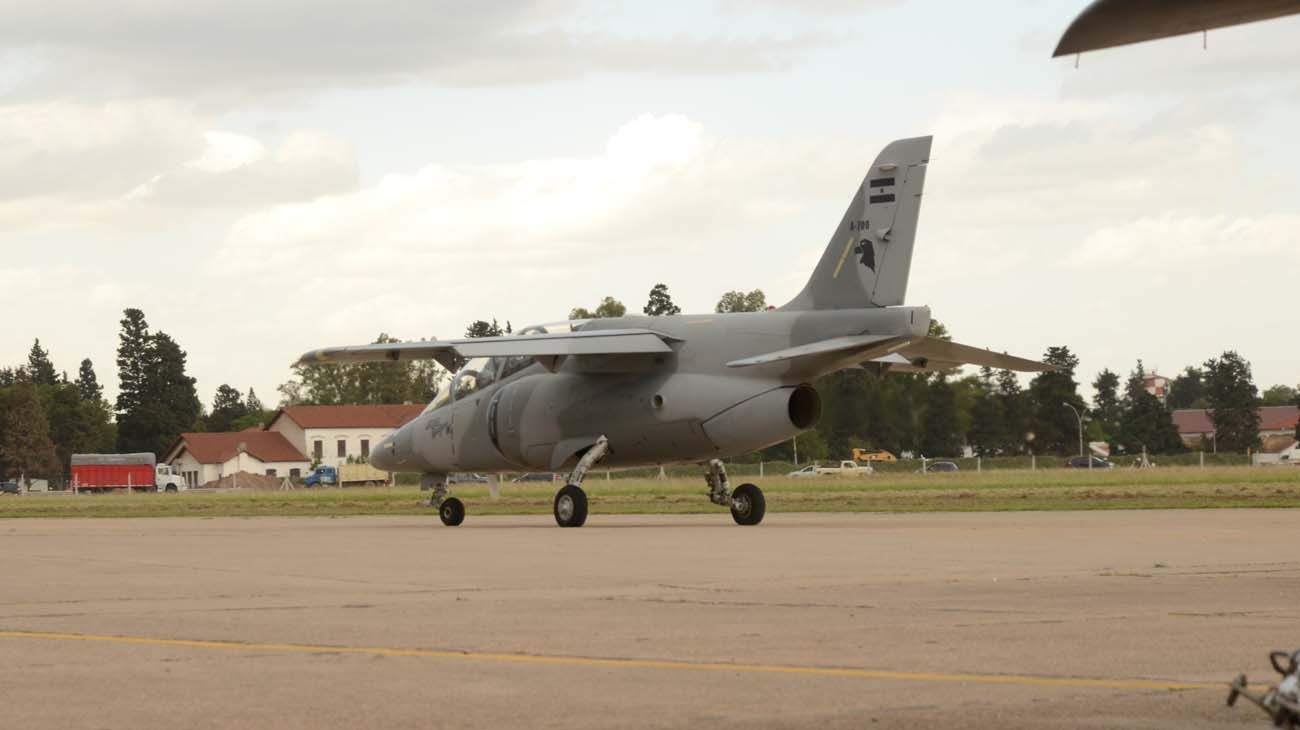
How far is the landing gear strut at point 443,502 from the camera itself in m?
30.5

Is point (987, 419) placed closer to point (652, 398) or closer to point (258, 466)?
point (652, 398)

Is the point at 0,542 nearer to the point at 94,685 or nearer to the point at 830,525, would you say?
the point at 830,525

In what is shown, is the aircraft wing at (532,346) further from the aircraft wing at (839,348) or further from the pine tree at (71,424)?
the pine tree at (71,424)

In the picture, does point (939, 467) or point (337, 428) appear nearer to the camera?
point (939, 467)

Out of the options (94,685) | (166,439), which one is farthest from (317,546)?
(166,439)

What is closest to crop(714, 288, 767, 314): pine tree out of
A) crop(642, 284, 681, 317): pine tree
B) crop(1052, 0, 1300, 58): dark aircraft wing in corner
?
crop(642, 284, 681, 317): pine tree

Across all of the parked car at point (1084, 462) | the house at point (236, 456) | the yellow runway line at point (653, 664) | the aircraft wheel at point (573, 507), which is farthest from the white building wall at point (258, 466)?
the yellow runway line at point (653, 664)

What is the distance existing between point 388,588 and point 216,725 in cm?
764

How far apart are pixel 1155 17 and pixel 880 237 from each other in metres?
22.0

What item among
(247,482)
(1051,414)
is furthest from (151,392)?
(1051,414)

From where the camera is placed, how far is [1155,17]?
4.80m

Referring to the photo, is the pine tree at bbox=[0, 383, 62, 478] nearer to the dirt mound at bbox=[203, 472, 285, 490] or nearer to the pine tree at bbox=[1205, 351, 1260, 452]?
the dirt mound at bbox=[203, 472, 285, 490]

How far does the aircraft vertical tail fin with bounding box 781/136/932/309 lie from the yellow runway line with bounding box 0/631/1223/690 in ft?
54.8

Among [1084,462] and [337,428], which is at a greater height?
[337,428]
